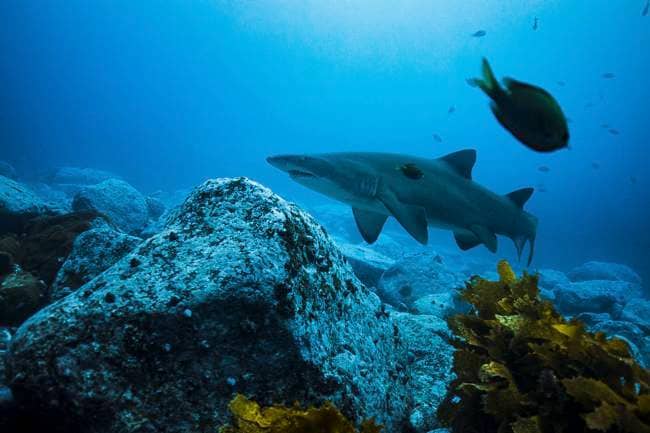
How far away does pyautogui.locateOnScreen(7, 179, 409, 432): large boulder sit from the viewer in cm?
188

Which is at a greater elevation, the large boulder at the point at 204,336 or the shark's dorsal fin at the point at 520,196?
the shark's dorsal fin at the point at 520,196

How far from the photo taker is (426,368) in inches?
147

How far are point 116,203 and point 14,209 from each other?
171 inches

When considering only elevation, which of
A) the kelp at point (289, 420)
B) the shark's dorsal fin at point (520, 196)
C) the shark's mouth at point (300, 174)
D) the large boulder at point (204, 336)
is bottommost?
the kelp at point (289, 420)

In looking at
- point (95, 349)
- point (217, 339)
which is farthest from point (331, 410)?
point (95, 349)

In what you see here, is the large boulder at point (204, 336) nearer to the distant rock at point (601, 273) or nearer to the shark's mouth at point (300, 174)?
the shark's mouth at point (300, 174)

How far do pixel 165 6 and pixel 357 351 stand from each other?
135521 millimetres

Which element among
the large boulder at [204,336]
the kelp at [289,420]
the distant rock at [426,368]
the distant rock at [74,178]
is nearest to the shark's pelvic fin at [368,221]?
the distant rock at [426,368]

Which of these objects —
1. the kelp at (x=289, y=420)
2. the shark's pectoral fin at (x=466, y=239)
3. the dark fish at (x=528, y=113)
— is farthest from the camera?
the shark's pectoral fin at (x=466, y=239)

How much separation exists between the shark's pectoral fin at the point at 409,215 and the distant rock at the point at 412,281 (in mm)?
4481

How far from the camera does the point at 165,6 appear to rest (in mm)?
107062

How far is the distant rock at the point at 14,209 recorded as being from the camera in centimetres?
682

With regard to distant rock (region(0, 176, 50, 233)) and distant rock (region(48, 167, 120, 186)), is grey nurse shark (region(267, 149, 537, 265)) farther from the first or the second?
distant rock (region(48, 167, 120, 186))

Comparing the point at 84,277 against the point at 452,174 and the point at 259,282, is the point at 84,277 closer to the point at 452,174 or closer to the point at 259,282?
the point at 259,282
